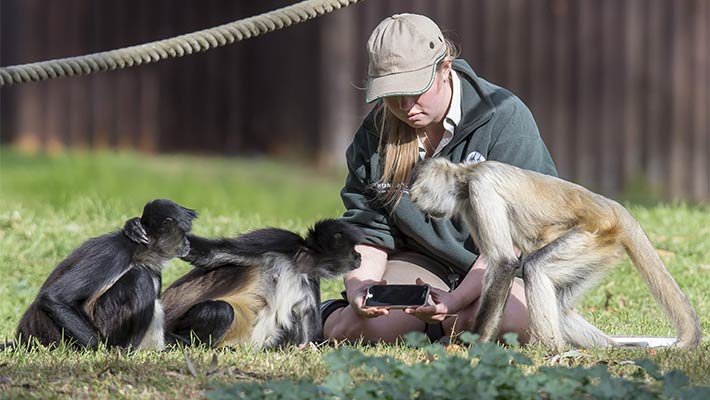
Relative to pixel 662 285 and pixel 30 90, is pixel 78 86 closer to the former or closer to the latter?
pixel 30 90

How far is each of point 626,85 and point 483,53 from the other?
163 cm

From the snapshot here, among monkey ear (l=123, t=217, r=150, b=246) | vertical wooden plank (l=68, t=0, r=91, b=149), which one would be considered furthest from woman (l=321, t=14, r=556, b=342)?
vertical wooden plank (l=68, t=0, r=91, b=149)

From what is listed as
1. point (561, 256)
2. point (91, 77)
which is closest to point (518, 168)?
point (561, 256)

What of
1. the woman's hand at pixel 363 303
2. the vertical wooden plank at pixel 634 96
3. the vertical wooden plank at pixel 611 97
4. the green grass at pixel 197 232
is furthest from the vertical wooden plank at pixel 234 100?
the woman's hand at pixel 363 303

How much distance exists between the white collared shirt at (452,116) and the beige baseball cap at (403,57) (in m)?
0.30

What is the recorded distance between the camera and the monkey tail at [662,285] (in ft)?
18.8

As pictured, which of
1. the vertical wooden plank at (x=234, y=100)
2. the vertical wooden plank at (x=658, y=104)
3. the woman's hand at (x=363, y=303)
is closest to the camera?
the woman's hand at (x=363, y=303)

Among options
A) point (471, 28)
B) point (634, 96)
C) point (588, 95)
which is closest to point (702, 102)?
point (634, 96)

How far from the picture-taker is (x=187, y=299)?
6.39 metres

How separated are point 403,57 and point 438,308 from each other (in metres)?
1.18

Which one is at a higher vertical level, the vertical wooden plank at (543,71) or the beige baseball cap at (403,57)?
the beige baseball cap at (403,57)

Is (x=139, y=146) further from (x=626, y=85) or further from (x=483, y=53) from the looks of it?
(x=626, y=85)

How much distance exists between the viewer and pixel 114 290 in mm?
5883

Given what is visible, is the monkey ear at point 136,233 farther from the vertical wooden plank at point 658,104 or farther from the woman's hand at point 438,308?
the vertical wooden plank at point 658,104
